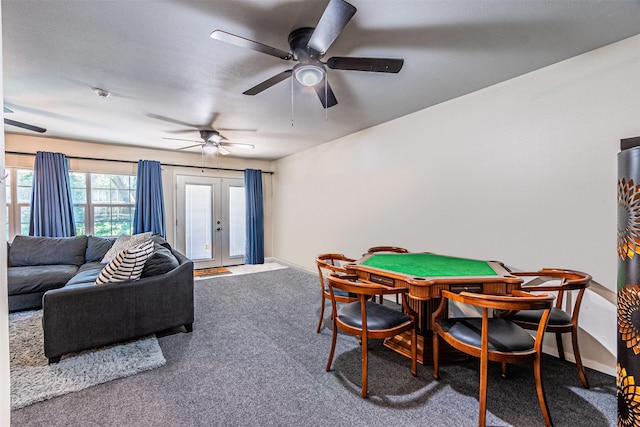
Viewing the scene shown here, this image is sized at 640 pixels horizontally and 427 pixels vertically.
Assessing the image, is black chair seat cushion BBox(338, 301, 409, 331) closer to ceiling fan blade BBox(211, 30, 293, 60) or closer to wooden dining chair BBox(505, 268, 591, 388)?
wooden dining chair BBox(505, 268, 591, 388)

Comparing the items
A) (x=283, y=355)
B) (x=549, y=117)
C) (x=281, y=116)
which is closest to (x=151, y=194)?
(x=281, y=116)

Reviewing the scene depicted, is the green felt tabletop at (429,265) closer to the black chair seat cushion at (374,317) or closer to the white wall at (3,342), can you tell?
the black chair seat cushion at (374,317)

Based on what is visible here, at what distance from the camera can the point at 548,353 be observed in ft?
8.29

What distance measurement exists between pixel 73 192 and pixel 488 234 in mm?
6227

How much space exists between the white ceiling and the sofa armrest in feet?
6.09

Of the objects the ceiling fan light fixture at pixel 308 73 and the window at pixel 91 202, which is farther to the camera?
the window at pixel 91 202

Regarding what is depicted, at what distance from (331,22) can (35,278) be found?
4.32 meters

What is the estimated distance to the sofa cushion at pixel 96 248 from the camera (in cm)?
426

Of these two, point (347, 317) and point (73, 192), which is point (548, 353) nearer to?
point (347, 317)

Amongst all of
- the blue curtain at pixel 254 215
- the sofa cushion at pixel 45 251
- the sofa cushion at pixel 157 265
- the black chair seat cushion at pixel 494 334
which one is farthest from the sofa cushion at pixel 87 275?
the black chair seat cushion at pixel 494 334

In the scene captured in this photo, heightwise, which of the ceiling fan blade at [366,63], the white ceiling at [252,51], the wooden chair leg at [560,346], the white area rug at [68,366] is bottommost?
the white area rug at [68,366]

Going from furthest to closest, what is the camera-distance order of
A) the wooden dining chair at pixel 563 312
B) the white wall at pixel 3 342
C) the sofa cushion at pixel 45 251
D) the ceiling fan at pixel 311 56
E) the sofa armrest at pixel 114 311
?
the sofa cushion at pixel 45 251 → the sofa armrest at pixel 114 311 → the wooden dining chair at pixel 563 312 → the ceiling fan at pixel 311 56 → the white wall at pixel 3 342

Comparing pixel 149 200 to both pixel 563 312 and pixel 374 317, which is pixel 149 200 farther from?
pixel 563 312

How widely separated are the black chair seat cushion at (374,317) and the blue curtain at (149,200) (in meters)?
4.48
